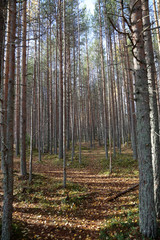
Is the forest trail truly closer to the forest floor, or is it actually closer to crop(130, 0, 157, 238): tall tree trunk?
the forest floor

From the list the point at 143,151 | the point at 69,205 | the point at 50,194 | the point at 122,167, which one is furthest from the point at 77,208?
the point at 122,167

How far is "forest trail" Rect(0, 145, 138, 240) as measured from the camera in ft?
14.4

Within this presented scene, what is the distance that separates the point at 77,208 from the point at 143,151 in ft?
12.5

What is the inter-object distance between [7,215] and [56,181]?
518 centimetres

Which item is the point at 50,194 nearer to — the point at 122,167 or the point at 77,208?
the point at 77,208

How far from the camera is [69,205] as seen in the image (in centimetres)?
604

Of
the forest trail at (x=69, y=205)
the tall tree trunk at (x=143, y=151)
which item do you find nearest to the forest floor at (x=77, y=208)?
the forest trail at (x=69, y=205)

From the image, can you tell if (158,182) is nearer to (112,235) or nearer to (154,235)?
(154,235)

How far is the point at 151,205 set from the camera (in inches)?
134

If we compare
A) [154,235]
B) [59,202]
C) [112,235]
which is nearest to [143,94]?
[154,235]

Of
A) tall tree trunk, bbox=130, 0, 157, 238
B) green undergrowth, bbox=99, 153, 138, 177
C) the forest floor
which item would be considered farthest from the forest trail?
tall tree trunk, bbox=130, 0, 157, 238

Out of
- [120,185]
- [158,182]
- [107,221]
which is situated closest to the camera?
[158,182]

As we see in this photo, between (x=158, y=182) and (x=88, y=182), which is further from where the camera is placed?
(x=88, y=182)

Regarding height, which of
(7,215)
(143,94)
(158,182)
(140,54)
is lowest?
(7,215)
